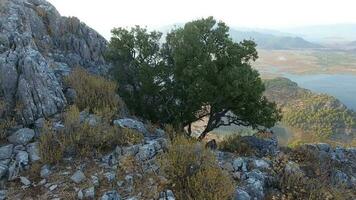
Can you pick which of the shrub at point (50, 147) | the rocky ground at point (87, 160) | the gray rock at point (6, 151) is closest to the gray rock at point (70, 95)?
the rocky ground at point (87, 160)

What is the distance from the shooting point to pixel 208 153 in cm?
1291

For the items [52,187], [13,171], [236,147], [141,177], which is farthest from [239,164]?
[13,171]

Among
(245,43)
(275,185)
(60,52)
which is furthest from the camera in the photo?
(60,52)

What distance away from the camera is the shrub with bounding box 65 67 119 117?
54.8ft

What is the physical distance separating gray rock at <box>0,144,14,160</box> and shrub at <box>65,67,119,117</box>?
3.57 metres

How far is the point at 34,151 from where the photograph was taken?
13281 millimetres

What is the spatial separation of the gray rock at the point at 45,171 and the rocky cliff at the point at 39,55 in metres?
2.85

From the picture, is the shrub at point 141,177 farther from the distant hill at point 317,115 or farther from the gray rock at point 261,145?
the distant hill at point 317,115

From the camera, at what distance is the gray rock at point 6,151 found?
42.4 feet

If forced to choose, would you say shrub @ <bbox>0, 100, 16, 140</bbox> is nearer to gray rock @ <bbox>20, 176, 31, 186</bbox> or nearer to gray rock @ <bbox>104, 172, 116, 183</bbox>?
gray rock @ <bbox>20, 176, 31, 186</bbox>

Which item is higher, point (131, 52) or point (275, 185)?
point (131, 52)

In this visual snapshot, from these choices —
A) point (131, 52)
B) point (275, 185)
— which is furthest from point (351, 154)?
point (131, 52)

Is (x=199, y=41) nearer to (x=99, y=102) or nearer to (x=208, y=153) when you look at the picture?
(x=99, y=102)

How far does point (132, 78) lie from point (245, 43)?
23.1 ft
